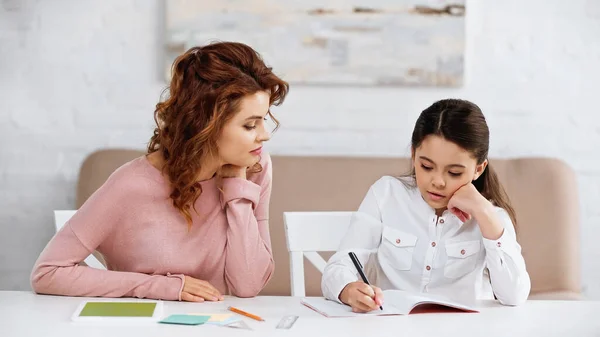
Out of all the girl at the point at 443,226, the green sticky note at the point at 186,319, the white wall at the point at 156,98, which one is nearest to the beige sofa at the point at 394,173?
the white wall at the point at 156,98

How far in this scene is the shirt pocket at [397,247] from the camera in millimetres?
1896

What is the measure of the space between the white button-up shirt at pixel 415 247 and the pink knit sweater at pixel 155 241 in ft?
0.67

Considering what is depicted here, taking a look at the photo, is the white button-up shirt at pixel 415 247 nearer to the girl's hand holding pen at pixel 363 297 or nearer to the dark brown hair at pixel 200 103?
the girl's hand holding pen at pixel 363 297

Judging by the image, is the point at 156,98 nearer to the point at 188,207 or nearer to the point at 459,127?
the point at 188,207

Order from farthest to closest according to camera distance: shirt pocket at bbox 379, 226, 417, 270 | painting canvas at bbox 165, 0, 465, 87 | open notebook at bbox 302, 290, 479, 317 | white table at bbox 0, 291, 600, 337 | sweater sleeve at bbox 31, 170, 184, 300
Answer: painting canvas at bbox 165, 0, 465, 87 → shirt pocket at bbox 379, 226, 417, 270 → sweater sleeve at bbox 31, 170, 184, 300 → open notebook at bbox 302, 290, 479, 317 → white table at bbox 0, 291, 600, 337

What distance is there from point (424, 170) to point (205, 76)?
517 mm

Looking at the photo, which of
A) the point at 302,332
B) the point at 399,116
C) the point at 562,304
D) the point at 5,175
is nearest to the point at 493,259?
the point at 562,304

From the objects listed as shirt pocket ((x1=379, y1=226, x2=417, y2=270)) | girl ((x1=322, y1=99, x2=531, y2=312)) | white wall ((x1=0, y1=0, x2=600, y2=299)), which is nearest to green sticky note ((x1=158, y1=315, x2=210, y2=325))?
girl ((x1=322, y1=99, x2=531, y2=312))

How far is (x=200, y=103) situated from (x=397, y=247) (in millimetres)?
567

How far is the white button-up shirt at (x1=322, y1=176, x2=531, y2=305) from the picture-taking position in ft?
6.10

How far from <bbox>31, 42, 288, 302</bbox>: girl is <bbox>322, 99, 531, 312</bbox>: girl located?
24cm

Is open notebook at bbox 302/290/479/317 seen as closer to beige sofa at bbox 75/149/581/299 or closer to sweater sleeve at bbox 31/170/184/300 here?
sweater sleeve at bbox 31/170/184/300

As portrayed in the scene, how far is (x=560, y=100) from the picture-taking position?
3055 millimetres

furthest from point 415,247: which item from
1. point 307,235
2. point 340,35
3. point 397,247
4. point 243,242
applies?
point 340,35
